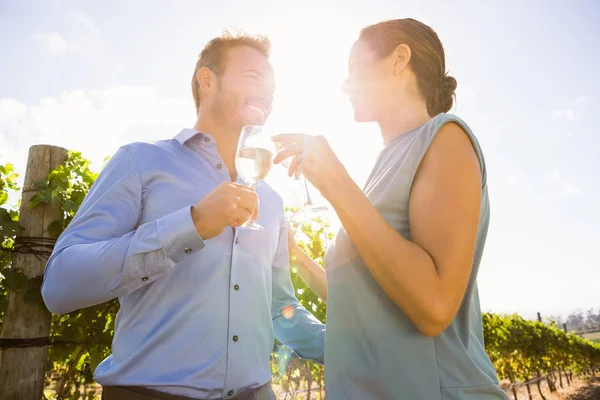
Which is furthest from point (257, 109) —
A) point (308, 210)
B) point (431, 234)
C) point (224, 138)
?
point (431, 234)

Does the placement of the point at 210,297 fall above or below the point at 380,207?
below

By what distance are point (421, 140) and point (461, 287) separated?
55cm

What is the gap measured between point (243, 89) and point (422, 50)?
1.18 m

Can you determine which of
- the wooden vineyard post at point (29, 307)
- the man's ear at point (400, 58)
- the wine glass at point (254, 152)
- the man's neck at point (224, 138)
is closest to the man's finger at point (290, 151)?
the wine glass at point (254, 152)

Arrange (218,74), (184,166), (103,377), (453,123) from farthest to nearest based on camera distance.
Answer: (218,74), (184,166), (103,377), (453,123)

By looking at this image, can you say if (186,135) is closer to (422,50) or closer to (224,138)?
(224,138)

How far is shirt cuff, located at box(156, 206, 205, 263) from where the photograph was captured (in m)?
1.57

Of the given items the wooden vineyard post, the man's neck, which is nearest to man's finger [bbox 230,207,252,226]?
the man's neck

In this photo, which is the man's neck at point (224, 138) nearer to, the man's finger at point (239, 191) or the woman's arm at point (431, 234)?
the man's finger at point (239, 191)

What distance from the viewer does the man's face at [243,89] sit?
2533 mm

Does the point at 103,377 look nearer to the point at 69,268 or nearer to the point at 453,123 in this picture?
the point at 69,268

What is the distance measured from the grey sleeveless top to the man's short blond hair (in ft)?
5.21

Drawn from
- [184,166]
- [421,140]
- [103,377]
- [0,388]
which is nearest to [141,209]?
[184,166]

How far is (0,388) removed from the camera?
2.87 m
